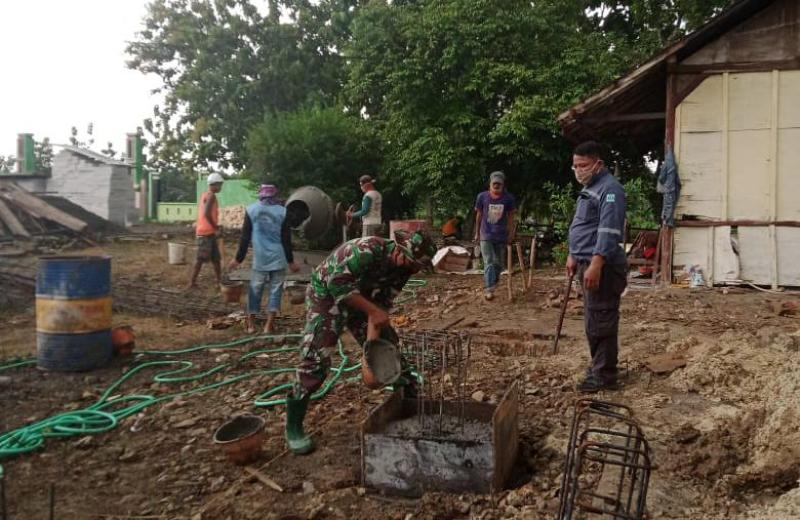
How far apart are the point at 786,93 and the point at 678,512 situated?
7.50 meters

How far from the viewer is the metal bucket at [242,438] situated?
380cm

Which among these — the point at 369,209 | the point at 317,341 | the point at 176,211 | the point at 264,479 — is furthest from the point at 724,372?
the point at 176,211

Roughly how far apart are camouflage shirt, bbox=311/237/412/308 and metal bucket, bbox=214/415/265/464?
3.06 ft

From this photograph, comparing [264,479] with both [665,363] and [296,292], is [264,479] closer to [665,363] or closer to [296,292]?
[665,363]

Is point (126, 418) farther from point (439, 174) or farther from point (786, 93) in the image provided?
point (439, 174)

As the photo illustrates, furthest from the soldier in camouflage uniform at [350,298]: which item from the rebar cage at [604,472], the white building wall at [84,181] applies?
the white building wall at [84,181]

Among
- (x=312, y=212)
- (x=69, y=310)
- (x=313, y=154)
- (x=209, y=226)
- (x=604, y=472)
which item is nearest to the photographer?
(x=604, y=472)

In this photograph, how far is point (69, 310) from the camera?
19.1 feet

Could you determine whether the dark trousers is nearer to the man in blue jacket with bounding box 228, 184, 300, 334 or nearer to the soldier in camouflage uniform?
the soldier in camouflage uniform

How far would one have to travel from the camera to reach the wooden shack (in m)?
8.34

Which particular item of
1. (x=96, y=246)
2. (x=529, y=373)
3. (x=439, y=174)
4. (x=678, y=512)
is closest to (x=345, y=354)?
(x=529, y=373)

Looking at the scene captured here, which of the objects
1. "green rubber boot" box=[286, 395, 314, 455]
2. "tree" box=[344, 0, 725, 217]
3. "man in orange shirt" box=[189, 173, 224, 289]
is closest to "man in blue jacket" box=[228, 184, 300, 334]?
"man in orange shirt" box=[189, 173, 224, 289]

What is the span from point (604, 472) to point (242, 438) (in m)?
2.04

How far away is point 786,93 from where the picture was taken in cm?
834
